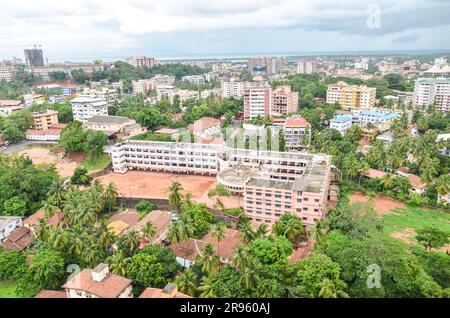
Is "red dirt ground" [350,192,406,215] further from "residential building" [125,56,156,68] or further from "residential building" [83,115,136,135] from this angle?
"residential building" [125,56,156,68]

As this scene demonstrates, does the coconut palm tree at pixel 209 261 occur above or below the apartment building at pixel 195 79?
below

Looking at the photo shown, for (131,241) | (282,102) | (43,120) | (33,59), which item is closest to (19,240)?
(131,241)

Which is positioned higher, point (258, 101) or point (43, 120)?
point (258, 101)

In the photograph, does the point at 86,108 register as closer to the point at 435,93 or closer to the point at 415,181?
the point at 415,181

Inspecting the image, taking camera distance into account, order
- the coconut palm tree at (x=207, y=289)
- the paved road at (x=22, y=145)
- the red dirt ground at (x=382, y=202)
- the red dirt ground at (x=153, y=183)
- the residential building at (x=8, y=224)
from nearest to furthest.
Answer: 1. the coconut palm tree at (x=207, y=289)
2. the residential building at (x=8, y=224)
3. the red dirt ground at (x=382, y=202)
4. the red dirt ground at (x=153, y=183)
5. the paved road at (x=22, y=145)

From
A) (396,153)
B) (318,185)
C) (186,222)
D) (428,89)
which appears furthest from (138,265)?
(428,89)

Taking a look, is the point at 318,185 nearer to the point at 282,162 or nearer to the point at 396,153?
the point at 282,162

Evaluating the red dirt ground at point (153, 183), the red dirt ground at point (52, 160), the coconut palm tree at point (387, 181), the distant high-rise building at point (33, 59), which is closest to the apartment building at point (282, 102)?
the red dirt ground at point (153, 183)

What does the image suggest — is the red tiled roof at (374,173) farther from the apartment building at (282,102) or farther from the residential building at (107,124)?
the residential building at (107,124)
